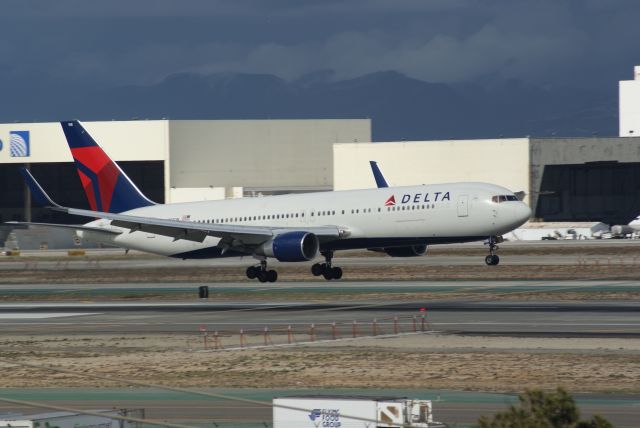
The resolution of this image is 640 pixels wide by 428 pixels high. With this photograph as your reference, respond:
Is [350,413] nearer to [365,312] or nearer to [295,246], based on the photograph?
[365,312]

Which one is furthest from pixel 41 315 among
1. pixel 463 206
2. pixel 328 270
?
pixel 463 206

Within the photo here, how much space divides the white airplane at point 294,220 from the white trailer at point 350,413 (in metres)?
40.7

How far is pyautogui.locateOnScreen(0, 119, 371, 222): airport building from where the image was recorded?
398 ft

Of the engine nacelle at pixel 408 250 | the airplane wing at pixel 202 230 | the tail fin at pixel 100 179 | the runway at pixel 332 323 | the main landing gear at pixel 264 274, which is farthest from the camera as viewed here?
the tail fin at pixel 100 179

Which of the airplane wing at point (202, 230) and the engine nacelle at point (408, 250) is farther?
the engine nacelle at point (408, 250)

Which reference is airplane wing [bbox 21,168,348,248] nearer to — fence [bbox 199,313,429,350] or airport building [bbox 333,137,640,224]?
fence [bbox 199,313,429,350]

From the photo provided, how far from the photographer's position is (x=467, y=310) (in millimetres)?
45969

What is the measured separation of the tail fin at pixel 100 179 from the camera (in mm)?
69062

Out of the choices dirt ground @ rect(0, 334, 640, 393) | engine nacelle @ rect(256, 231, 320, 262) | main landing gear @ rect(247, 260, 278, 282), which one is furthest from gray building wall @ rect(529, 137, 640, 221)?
dirt ground @ rect(0, 334, 640, 393)

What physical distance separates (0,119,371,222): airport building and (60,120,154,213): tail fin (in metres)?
48.3

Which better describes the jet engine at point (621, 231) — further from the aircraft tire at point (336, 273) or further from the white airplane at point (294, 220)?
the aircraft tire at point (336, 273)

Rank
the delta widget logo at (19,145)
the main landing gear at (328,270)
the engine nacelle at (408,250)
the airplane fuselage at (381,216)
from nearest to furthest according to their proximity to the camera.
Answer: the airplane fuselage at (381,216), the engine nacelle at (408,250), the main landing gear at (328,270), the delta widget logo at (19,145)

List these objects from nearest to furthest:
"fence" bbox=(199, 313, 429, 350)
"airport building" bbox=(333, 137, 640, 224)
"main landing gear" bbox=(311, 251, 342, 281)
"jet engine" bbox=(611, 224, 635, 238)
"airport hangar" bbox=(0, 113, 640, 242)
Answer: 1. "fence" bbox=(199, 313, 429, 350)
2. "main landing gear" bbox=(311, 251, 342, 281)
3. "jet engine" bbox=(611, 224, 635, 238)
4. "airport building" bbox=(333, 137, 640, 224)
5. "airport hangar" bbox=(0, 113, 640, 242)

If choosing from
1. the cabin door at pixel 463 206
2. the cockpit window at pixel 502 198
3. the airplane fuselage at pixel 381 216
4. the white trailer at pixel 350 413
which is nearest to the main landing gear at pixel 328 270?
the airplane fuselage at pixel 381 216
